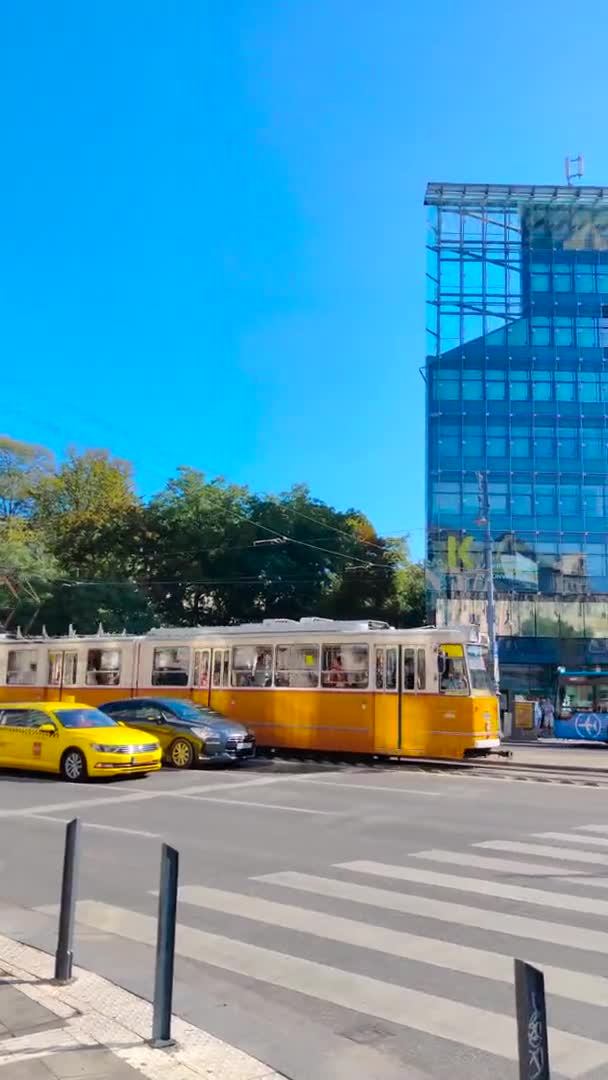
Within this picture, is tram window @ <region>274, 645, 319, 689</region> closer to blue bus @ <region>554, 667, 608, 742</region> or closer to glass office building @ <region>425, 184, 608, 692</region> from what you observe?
blue bus @ <region>554, 667, 608, 742</region>

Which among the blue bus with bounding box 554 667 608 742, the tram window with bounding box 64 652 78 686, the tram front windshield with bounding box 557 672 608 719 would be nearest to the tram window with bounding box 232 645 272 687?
the tram window with bounding box 64 652 78 686

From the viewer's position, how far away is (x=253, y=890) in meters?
7.94

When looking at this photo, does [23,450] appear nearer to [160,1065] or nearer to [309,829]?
[309,829]

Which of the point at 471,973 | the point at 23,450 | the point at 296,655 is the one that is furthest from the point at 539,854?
the point at 23,450

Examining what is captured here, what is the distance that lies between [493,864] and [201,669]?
1508cm

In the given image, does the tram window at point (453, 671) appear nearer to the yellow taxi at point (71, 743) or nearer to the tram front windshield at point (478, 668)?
the tram front windshield at point (478, 668)

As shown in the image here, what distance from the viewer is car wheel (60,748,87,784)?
16266 mm

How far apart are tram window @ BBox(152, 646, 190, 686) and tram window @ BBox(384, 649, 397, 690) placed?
592 cm

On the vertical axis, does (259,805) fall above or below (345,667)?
below

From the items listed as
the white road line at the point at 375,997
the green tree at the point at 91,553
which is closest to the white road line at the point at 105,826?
the white road line at the point at 375,997

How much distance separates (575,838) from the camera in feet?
34.5

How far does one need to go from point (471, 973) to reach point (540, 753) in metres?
22.0

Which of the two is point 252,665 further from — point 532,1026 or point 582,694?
point 532,1026

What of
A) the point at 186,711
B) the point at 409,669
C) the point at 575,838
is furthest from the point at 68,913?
the point at 409,669
